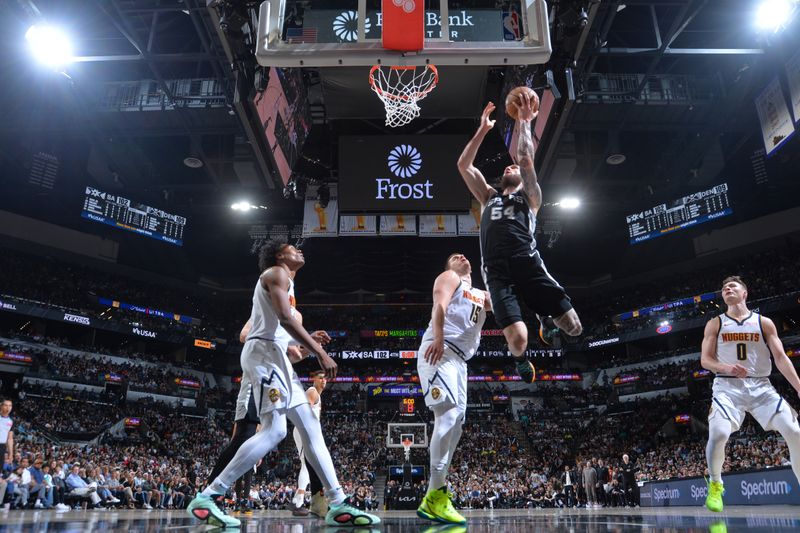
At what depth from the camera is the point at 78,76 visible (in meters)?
16.5

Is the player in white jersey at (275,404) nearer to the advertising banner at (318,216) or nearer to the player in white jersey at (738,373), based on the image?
the player in white jersey at (738,373)

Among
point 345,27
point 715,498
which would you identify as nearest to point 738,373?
point 715,498

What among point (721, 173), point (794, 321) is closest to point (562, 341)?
point (794, 321)

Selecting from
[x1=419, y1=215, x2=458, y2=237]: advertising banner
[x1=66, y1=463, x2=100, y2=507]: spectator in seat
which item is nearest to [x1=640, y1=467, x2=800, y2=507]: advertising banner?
[x1=419, y1=215, x2=458, y2=237]: advertising banner

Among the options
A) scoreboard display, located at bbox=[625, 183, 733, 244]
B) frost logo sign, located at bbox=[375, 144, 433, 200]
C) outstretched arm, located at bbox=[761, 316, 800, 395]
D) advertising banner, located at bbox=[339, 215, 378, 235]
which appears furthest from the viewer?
scoreboard display, located at bbox=[625, 183, 733, 244]

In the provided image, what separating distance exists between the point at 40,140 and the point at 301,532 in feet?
78.5

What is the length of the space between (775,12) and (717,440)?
11.5 metres

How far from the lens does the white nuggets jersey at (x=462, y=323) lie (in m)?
5.11

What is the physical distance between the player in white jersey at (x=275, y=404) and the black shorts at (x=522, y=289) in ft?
4.83

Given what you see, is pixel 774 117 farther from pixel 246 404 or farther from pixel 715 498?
pixel 246 404

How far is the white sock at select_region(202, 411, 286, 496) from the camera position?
3971 mm

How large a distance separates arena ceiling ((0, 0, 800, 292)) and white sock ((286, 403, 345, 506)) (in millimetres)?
Result: 8815

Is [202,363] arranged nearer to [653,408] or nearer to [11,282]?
[11,282]

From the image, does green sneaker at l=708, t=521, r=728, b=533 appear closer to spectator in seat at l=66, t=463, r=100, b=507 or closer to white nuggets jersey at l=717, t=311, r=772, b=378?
white nuggets jersey at l=717, t=311, r=772, b=378
